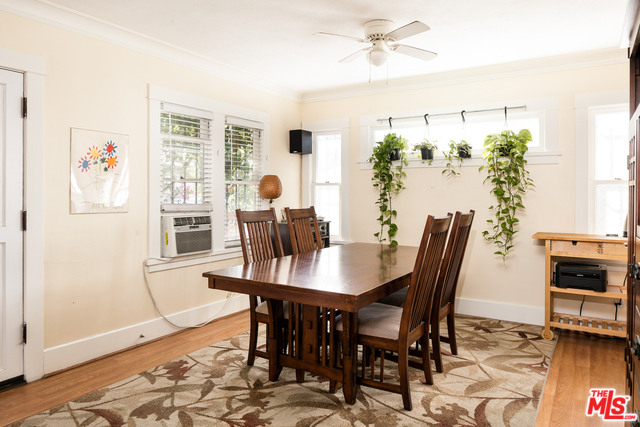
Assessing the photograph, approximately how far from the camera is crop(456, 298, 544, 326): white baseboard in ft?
13.1

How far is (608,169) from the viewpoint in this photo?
3768mm

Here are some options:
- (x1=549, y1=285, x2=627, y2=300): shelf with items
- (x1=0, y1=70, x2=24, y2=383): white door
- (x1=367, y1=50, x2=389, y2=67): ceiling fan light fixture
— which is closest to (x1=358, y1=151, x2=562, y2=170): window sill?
(x1=549, y1=285, x2=627, y2=300): shelf with items

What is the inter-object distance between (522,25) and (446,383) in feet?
8.58

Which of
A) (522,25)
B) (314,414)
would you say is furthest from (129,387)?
(522,25)

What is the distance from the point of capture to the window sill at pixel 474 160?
3.92m

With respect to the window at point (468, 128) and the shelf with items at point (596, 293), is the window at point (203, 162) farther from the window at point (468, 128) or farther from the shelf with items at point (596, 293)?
the shelf with items at point (596, 293)

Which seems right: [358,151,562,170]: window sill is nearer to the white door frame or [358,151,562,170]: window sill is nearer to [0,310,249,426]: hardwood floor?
[0,310,249,426]: hardwood floor

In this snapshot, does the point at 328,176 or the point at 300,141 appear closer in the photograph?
the point at 300,141

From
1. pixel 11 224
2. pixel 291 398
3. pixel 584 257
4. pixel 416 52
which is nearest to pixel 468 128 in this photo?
pixel 416 52

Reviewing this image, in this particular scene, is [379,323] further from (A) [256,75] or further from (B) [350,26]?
(A) [256,75]

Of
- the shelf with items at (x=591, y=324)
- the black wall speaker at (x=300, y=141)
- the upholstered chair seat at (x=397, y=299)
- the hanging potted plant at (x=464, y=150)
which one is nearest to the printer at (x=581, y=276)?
the shelf with items at (x=591, y=324)

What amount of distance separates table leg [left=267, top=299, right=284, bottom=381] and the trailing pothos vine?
86.7 inches

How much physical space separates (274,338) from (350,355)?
547 mm

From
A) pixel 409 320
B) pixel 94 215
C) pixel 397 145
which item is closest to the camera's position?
pixel 409 320
